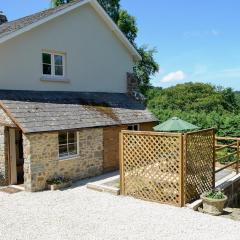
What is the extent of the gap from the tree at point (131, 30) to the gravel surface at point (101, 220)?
24.9m

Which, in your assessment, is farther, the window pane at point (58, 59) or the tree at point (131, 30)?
the tree at point (131, 30)

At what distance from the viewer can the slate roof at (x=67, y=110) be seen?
1377 cm

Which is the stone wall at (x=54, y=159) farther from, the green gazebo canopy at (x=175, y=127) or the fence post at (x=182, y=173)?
the fence post at (x=182, y=173)

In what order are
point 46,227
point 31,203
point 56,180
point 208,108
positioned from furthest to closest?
point 208,108, point 56,180, point 31,203, point 46,227

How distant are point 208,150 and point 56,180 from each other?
6.20 metres

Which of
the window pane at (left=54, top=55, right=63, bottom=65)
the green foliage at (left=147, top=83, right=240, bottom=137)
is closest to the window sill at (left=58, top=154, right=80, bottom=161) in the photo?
the window pane at (left=54, top=55, right=63, bottom=65)

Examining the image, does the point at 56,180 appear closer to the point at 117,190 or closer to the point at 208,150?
the point at 117,190

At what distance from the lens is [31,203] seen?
38.5 feet

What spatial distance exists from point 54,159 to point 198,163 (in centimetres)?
588

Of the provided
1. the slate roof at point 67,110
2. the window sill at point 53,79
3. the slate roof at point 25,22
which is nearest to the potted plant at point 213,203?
the slate roof at point 67,110

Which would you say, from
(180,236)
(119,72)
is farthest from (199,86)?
(180,236)

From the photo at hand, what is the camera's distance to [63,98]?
17.2 m

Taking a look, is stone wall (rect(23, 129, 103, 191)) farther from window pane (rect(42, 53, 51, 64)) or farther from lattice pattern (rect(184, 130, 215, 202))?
lattice pattern (rect(184, 130, 215, 202))

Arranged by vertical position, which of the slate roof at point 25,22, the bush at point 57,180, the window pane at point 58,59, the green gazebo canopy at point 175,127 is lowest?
the bush at point 57,180
